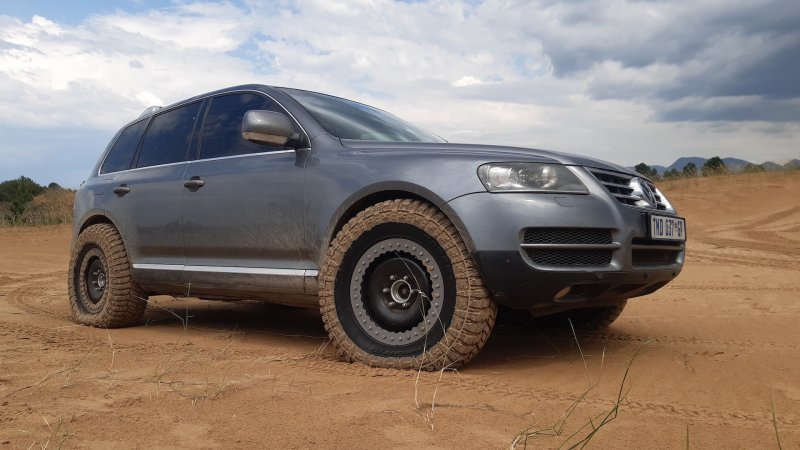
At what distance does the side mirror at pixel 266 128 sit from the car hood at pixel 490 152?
1.36ft

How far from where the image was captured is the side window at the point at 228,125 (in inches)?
173

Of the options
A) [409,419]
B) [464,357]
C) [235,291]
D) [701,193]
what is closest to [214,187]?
[235,291]

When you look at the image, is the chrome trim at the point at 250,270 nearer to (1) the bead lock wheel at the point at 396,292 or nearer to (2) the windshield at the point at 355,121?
(1) the bead lock wheel at the point at 396,292

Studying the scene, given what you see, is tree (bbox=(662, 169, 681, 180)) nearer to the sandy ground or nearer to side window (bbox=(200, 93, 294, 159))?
the sandy ground

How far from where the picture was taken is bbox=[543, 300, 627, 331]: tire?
4.43m

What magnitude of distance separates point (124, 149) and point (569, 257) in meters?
4.12

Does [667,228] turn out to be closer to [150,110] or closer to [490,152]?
[490,152]

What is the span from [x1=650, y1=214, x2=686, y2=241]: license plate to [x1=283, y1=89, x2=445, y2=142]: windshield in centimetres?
163

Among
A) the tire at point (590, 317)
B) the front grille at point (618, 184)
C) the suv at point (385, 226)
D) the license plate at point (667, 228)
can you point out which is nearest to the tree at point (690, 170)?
the tire at point (590, 317)

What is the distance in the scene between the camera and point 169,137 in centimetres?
511

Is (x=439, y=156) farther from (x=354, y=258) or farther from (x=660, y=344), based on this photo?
(x=660, y=344)

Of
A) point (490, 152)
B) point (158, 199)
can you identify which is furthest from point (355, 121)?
point (158, 199)

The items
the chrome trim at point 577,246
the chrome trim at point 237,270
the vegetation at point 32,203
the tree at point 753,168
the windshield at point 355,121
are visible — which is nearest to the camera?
the chrome trim at point 577,246

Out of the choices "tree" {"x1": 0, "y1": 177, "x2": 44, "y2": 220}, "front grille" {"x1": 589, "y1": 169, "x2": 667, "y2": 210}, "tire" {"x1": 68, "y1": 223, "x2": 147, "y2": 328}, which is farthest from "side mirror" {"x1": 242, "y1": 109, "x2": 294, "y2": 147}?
"tree" {"x1": 0, "y1": 177, "x2": 44, "y2": 220}
